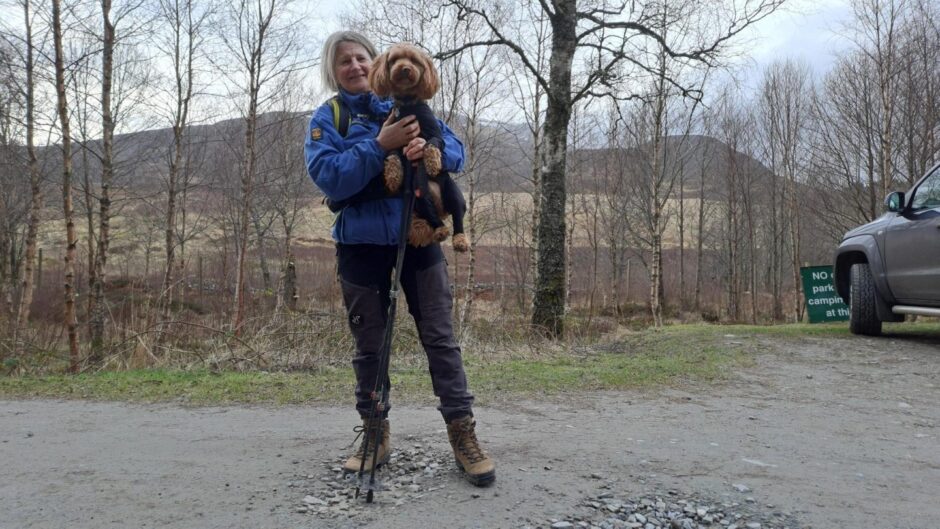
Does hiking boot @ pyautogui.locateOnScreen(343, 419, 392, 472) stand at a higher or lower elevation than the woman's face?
lower

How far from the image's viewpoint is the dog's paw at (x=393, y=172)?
2535 millimetres

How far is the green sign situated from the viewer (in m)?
9.75

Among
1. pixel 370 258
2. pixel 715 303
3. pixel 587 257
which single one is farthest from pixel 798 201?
pixel 370 258

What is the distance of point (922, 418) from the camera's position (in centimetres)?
400

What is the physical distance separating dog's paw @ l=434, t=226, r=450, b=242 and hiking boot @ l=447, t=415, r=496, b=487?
820 mm

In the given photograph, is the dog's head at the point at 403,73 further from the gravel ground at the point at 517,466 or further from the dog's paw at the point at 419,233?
the gravel ground at the point at 517,466

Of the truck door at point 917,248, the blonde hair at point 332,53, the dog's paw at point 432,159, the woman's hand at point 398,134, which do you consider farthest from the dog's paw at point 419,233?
the truck door at point 917,248

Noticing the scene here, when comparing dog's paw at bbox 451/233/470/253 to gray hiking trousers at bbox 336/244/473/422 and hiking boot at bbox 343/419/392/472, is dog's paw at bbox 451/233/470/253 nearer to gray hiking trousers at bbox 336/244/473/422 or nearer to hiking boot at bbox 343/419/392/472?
gray hiking trousers at bbox 336/244/473/422

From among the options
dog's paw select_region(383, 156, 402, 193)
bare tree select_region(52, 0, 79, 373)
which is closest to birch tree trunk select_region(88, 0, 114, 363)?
bare tree select_region(52, 0, 79, 373)

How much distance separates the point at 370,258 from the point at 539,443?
4.56 feet

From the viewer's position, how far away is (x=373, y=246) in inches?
107

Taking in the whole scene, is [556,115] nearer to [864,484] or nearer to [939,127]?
[864,484]

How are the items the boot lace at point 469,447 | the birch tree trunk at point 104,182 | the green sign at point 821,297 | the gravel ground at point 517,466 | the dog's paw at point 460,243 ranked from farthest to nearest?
the birch tree trunk at point 104,182 → the green sign at point 821,297 → the dog's paw at point 460,243 → the boot lace at point 469,447 → the gravel ground at point 517,466

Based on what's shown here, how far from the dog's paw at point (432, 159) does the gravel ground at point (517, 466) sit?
1380 mm
